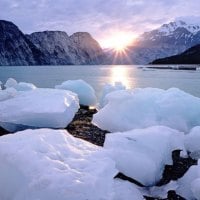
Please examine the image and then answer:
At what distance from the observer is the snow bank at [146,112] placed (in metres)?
9.77

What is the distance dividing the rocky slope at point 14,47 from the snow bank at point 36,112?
16547 centimetres

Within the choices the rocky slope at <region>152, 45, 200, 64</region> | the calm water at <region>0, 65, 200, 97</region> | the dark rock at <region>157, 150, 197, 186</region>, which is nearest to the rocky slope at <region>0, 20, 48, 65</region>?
the rocky slope at <region>152, 45, 200, 64</region>

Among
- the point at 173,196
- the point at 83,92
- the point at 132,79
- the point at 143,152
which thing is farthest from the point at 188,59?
the point at 173,196

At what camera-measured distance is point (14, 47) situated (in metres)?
171

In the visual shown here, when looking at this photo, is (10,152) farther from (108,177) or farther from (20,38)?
(20,38)

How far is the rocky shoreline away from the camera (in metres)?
6.34

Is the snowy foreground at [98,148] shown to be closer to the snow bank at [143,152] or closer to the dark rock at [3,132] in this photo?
the snow bank at [143,152]

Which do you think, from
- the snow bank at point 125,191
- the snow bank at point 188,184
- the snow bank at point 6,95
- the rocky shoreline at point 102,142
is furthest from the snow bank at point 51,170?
the snow bank at point 6,95

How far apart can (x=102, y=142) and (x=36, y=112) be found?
1.73m

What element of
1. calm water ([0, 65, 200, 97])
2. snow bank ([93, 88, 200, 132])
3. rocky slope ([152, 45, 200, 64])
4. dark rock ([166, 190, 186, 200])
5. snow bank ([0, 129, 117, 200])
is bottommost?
rocky slope ([152, 45, 200, 64])

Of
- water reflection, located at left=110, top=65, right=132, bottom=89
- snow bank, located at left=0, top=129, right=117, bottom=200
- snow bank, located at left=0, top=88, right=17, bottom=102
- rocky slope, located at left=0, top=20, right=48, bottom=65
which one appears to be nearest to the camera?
snow bank, located at left=0, top=129, right=117, bottom=200

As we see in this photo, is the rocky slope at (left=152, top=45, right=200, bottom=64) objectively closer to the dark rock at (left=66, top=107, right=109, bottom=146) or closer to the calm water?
the calm water

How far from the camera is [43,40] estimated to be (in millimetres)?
199125

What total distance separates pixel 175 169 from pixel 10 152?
12.0ft
